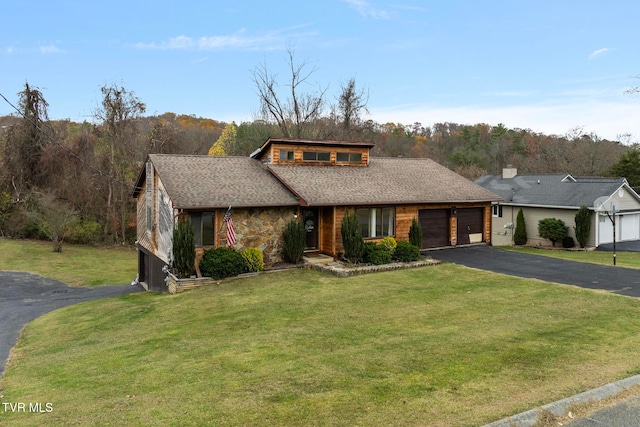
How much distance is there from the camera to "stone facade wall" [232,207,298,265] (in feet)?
52.6

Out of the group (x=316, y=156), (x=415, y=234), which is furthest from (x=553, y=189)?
(x=316, y=156)

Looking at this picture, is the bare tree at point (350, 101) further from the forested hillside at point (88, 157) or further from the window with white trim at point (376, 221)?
the window with white trim at point (376, 221)

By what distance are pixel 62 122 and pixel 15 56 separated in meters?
21.7

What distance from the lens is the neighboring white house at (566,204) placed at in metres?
24.8

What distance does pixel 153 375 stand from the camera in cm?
701

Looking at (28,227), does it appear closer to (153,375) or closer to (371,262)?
(371,262)

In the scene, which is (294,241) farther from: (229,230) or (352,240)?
(229,230)

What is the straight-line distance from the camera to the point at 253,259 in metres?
15.7

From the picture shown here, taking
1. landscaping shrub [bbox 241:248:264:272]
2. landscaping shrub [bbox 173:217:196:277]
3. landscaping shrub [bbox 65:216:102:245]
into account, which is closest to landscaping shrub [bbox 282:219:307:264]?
landscaping shrub [bbox 241:248:264:272]

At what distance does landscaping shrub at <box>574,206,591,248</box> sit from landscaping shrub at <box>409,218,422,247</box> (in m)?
12.0

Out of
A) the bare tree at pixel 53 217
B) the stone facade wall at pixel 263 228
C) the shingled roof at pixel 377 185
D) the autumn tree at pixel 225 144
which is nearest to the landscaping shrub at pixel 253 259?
the stone facade wall at pixel 263 228

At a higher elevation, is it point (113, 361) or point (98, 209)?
point (98, 209)

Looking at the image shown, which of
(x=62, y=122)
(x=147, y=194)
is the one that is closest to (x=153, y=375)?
(x=147, y=194)

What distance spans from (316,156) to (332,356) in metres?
14.1
